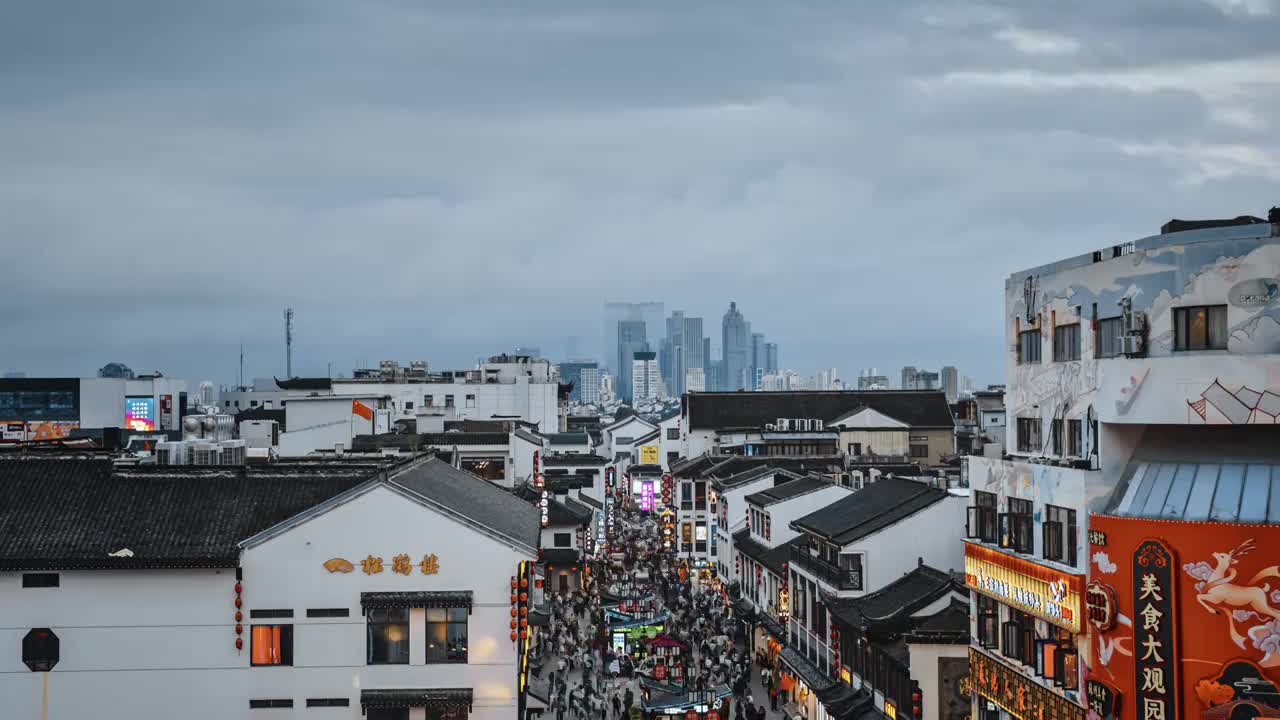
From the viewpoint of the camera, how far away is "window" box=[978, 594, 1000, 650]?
3572 cm

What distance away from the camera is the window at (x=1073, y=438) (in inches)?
1253

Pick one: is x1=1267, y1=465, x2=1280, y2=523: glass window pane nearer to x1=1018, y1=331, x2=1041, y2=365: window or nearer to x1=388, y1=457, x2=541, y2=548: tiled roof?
x1=1018, y1=331, x2=1041, y2=365: window

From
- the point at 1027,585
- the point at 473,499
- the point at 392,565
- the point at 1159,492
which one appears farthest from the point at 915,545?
the point at 392,565

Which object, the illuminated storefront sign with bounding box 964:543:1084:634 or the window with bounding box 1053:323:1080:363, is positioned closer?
the illuminated storefront sign with bounding box 964:543:1084:634

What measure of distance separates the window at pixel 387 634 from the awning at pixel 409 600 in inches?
8.2

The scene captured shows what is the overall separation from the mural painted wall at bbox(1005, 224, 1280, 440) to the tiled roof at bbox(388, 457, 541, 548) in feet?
53.1

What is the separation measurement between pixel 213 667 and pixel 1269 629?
26.6 m

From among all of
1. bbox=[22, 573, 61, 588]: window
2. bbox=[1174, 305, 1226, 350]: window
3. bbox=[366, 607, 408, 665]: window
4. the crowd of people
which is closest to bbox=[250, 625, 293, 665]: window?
bbox=[366, 607, 408, 665]: window

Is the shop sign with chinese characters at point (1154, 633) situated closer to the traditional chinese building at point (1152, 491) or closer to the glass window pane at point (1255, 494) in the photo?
the traditional chinese building at point (1152, 491)

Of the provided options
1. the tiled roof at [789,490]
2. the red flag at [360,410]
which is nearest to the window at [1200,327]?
the tiled roof at [789,490]

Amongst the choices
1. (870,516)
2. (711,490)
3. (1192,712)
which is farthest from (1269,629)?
(711,490)

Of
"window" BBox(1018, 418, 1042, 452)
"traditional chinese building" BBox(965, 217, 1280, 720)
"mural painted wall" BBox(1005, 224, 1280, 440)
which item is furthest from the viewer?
"window" BBox(1018, 418, 1042, 452)

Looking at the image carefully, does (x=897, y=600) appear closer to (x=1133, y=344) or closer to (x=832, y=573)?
(x=832, y=573)

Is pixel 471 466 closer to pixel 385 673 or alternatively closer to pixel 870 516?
pixel 870 516
